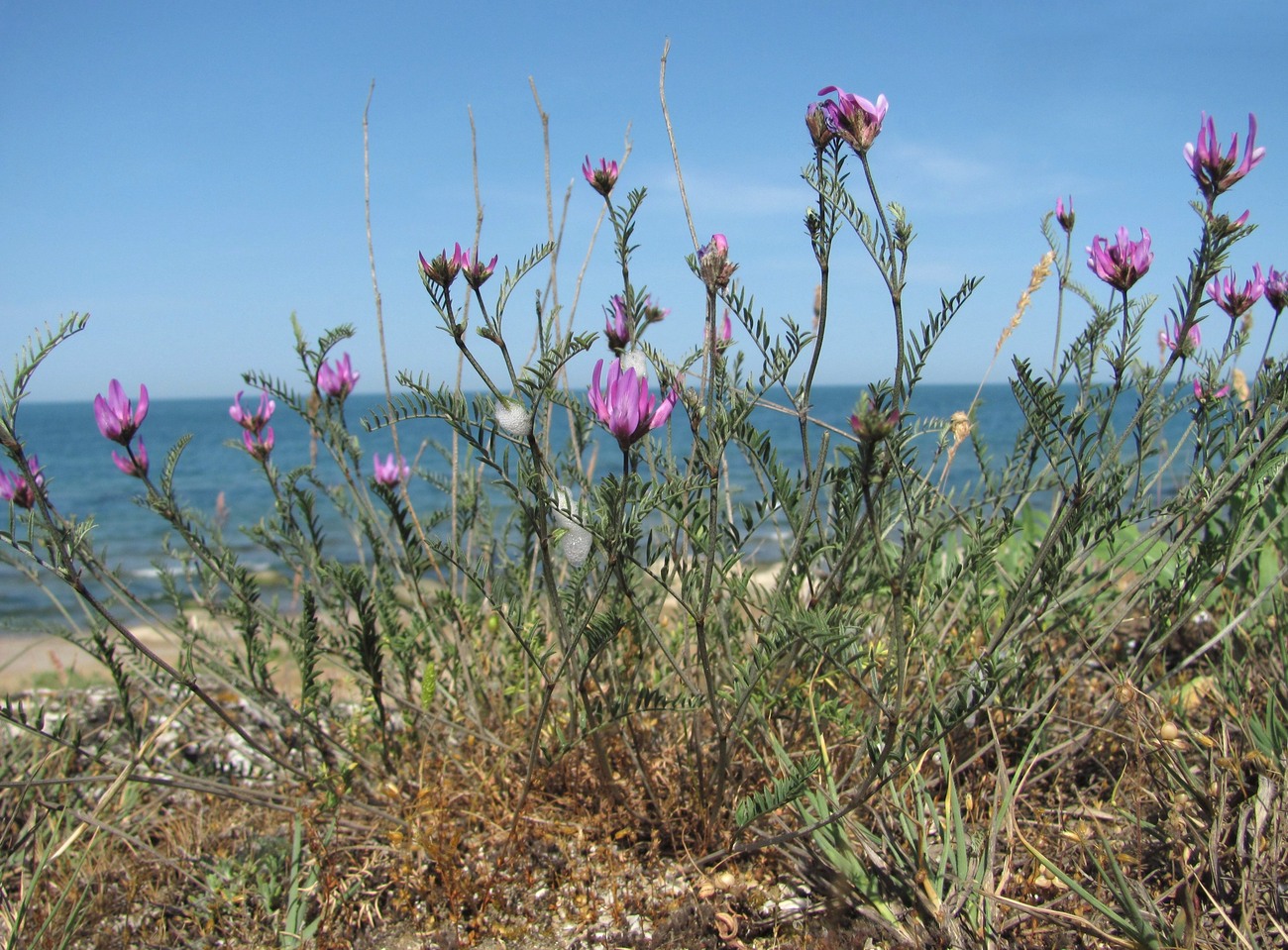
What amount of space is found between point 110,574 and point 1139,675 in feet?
7.24

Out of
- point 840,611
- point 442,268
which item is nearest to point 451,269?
point 442,268

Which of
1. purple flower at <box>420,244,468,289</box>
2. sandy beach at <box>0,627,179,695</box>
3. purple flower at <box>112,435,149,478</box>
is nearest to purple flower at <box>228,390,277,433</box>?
purple flower at <box>112,435,149,478</box>

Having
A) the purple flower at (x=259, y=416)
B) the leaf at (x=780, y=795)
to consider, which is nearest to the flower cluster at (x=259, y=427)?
the purple flower at (x=259, y=416)

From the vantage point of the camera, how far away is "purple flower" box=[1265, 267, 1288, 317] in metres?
1.69

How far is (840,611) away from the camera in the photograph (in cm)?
142

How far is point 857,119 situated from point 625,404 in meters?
0.53

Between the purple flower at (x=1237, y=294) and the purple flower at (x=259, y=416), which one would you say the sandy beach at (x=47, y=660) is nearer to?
the purple flower at (x=259, y=416)

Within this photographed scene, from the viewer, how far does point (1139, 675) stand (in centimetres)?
185

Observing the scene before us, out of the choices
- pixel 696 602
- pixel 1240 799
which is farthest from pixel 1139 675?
pixel 696 602

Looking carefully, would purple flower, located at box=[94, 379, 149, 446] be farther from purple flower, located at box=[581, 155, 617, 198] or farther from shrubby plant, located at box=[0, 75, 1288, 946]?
purple flower, located at box=[581, 155, 617, 198]

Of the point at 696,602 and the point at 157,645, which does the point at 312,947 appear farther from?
the point at 157,645

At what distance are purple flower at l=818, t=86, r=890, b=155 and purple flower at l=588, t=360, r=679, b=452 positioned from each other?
0.46 m

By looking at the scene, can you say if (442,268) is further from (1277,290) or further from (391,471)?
(1277,290)

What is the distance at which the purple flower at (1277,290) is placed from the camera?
5.53 ft
